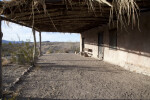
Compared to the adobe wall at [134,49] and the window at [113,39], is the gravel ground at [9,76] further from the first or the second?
the window at [113,39]

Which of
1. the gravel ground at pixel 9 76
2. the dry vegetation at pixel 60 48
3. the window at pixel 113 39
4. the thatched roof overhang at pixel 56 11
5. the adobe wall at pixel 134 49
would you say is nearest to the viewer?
the thatched roof overhang at pixel 56 11

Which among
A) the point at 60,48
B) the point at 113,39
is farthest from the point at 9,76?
the point at 60,48

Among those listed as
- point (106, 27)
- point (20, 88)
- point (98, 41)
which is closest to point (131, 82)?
point (20, 88)

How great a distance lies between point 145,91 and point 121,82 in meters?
1.00

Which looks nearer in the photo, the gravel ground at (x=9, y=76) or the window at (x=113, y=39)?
the gravel ground at (x=9, y=76)

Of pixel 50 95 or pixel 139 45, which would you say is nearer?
pixel 50 95

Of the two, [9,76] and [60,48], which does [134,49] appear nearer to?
[9,76]

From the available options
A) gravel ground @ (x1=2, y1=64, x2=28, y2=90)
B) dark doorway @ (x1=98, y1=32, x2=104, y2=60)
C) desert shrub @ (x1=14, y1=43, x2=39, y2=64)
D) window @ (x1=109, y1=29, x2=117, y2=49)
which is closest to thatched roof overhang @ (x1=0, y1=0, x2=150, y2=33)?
gravel ground @ (x1=2, y1=64, x2=28, y2=90)

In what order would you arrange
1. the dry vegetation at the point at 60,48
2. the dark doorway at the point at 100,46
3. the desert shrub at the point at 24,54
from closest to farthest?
1. the desert shrub at the point at 24,54
2. the dark doorway at the point at 100,46
3. the dry vegetation at the point at 60,48

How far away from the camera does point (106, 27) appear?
986 centimetres

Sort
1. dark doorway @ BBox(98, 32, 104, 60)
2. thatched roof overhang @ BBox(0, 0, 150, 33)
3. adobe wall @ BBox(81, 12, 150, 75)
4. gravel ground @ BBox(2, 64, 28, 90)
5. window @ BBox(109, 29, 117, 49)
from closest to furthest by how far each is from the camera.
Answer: thatched roof overhang @ BBox(0, 0, 150, 33) < gravel ground @ BBox(2, 64, 28, 90) < adobe wall @ BBox(81, 12, 150, 75) < window @ BBox(109, 29, 117, 49) < dark doorway @ BBox(98, 32, 104, 60)

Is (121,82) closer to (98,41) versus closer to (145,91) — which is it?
(145,91)

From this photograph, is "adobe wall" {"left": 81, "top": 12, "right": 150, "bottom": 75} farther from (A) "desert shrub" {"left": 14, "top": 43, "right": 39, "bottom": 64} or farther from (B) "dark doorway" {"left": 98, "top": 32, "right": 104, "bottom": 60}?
(A) "desert shrub" {"left": 14, "top": 43, "right": 39, "bottom": 64}

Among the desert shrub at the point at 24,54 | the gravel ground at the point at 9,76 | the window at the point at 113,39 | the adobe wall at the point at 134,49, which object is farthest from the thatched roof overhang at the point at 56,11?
the desert shrub at the point at 24,54
